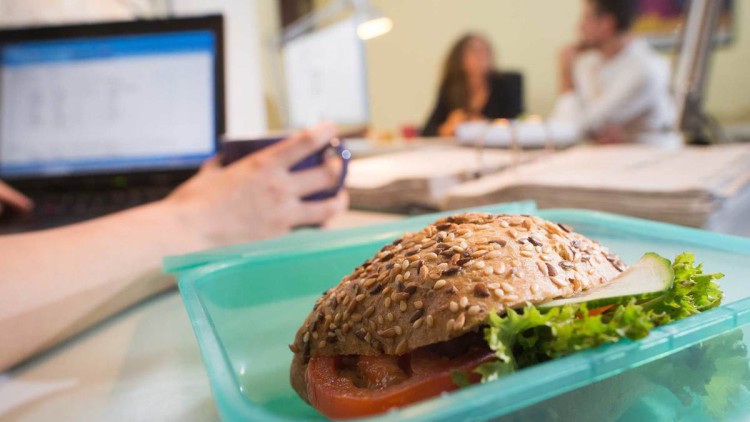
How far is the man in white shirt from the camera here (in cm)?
328

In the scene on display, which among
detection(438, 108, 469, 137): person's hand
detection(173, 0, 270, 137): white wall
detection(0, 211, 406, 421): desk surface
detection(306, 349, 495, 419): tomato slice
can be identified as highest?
detection(173, 0, 270, 137): white wall

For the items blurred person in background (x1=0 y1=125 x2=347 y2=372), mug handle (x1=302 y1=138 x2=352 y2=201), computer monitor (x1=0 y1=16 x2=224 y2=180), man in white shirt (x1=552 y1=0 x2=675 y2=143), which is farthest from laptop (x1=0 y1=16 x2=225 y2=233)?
man in white shirt (x1=552 y1=0 x2=675 y2=143)

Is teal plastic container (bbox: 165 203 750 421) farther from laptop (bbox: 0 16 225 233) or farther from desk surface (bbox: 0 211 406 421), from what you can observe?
laptop (bbox: 0 16 225 233)

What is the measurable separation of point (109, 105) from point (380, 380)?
1.31m

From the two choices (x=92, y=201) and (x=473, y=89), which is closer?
(x=92, y=201)

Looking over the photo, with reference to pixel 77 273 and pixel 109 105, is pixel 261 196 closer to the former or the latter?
pixel 77 273

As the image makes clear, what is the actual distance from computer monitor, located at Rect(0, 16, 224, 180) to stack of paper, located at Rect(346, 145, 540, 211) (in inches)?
Result: 15.8

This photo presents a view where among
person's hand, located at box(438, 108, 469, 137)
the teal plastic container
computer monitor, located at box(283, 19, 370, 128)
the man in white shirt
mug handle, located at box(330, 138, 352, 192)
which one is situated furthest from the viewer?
person's hand, located at box(438, 108, 469, 137)

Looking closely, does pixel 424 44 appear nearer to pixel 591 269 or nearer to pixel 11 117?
pixel 11 117

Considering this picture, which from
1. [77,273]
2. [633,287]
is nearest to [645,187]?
[633,287]

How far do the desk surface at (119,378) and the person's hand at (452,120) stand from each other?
421 cm

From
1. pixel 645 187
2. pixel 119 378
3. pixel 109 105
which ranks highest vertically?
pixel 109 105

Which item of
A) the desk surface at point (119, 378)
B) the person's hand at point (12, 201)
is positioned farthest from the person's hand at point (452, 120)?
the desk surface at point (119, 378)

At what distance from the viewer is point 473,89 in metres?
5.40
